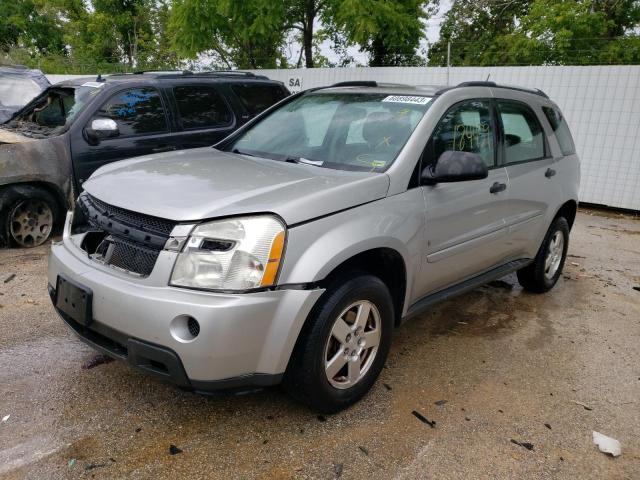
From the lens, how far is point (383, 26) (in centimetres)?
1407

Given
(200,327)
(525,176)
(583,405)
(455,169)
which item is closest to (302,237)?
(200,327)

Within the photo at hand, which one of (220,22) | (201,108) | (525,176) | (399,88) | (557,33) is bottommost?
(525,176)

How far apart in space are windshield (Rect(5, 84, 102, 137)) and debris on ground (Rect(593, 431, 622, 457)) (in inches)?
211

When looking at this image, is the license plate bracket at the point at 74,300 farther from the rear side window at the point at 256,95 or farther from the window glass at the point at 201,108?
the rear side window at the point at 256,95

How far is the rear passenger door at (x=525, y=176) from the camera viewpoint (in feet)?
13.0

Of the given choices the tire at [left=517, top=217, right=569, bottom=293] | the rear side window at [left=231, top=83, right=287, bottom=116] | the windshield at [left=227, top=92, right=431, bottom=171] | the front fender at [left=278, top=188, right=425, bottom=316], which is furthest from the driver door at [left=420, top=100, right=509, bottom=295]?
the rear side window at [left=231, top=83, right=287, bottom=116]

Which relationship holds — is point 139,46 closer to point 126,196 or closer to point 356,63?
→ point 356,63

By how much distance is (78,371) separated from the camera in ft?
10.4

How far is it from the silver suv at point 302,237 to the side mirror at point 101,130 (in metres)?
1.81

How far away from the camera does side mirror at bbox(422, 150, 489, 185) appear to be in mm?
3053

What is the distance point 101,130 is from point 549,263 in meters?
Result: 4.41

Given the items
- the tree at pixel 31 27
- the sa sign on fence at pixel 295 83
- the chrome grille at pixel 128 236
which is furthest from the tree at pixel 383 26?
the tree at pixel 31 27

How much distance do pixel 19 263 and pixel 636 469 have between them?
5086 mm

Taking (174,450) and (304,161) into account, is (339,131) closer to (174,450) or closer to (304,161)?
(304,161)
